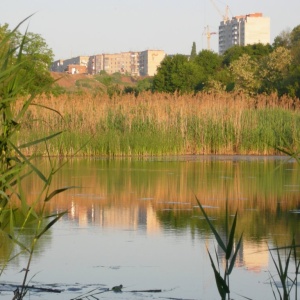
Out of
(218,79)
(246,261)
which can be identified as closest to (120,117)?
(246,261)

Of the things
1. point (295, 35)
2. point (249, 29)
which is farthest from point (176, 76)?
point (249, 29)

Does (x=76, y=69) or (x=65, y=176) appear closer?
(x=65, y=176)

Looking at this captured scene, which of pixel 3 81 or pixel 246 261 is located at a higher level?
pixel 3 81

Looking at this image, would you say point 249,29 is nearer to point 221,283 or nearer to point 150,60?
point 150,60

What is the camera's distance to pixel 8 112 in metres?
4.78

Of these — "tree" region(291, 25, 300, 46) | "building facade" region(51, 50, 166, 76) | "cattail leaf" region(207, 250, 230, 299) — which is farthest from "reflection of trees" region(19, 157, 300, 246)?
"building facade" region(51, 50, 166, 76)

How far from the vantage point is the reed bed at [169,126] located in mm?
23000

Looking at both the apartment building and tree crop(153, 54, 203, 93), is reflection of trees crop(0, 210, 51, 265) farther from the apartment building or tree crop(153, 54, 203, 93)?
the apartment building

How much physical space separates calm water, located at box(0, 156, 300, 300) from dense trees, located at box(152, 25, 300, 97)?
2085cm

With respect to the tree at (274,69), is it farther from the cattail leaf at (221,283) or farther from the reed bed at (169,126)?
the cattail leaf at (221,283)

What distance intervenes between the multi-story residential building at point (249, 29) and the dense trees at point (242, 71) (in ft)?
321

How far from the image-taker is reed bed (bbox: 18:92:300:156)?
2300cm

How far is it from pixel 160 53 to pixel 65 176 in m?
155

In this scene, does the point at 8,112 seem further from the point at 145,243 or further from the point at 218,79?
the point at 218,79
